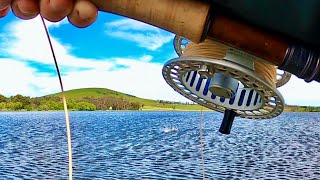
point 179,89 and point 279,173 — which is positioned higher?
point 179,89

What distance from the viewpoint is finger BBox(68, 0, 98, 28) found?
61cm

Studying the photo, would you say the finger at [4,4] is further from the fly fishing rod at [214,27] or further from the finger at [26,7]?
the fly fishing rod at [214,27]

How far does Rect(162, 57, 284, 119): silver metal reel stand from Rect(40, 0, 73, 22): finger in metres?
0.52

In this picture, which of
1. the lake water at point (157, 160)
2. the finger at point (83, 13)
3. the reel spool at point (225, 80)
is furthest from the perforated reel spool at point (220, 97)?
the lake water at point (157, 160)

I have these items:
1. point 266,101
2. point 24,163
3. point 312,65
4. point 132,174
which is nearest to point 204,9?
point 312,65

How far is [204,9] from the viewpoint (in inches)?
25.5

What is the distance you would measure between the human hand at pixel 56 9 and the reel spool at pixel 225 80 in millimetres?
330

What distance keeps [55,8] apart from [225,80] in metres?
0.72

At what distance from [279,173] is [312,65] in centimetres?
1376

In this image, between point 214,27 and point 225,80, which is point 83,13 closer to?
point 214,27

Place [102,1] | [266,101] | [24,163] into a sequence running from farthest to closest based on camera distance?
[24,163]
[266,101]
[102,1]

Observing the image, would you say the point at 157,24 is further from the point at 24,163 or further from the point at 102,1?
the point at 24,163

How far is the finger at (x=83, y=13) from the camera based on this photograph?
61 cm

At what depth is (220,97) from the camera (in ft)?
4.68
